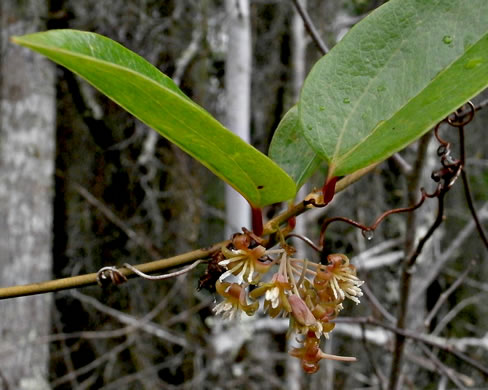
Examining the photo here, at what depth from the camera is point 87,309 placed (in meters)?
2.62

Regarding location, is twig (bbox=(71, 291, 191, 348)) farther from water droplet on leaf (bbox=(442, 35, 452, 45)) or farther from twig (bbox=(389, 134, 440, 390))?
water droplet on leaf (bbox=(442, 35, 452, 45))

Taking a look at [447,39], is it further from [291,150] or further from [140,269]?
[140,269]

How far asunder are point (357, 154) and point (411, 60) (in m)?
0.08

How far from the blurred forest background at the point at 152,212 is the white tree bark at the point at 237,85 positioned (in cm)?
13

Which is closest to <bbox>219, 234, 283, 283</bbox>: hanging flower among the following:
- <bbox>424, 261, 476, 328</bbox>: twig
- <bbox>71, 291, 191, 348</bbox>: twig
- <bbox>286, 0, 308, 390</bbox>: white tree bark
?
<bbox>424, 261, 476, 328</bbox>: twig

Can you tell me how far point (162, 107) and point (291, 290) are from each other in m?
0.17

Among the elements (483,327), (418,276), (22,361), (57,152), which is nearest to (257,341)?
(418,276)

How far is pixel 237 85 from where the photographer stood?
165 cm

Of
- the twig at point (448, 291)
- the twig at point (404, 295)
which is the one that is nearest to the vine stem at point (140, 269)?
the twig at point (404, 295)

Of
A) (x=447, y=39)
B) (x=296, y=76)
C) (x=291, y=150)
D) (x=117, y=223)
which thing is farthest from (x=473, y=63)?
(x=117, y=223)

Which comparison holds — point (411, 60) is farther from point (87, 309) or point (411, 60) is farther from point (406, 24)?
point (87, 309)

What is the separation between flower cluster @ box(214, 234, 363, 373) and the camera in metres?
0.37

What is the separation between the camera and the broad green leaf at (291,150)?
0.45 metres

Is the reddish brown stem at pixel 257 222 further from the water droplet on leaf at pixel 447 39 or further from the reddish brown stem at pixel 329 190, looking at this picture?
the water droplet on leaf at pixel 447 39
